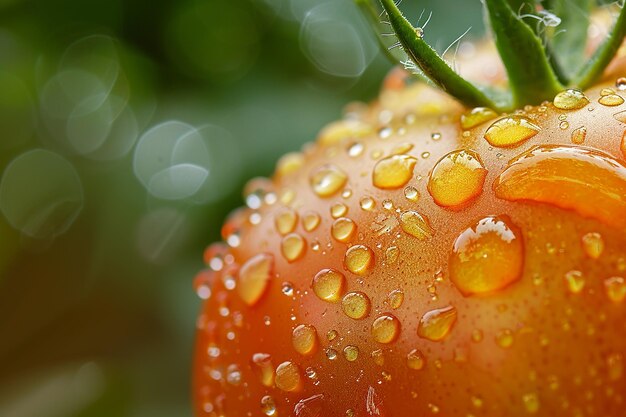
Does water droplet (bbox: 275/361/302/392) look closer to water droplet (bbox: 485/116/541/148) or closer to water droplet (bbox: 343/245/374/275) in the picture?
water droplet (bbox: 343/245/374/275)

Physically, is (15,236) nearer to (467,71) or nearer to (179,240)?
(179,240)

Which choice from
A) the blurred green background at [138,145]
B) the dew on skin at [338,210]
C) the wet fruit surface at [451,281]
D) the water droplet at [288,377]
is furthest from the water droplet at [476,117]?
the blurred green background at [138,145]

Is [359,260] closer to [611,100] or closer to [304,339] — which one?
[304,339]

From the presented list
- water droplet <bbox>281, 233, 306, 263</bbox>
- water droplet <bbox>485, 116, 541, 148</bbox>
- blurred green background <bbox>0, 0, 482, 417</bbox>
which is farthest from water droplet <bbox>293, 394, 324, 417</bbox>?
Answer: blurred green background <bbox>0, 0, 482, 417</bbox>

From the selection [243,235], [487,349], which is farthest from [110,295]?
[487,349]

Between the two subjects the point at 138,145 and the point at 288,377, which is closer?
the point at 288,377

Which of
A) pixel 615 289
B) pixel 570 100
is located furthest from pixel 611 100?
pixel 615 289

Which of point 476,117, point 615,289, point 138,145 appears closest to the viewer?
point 615,289
